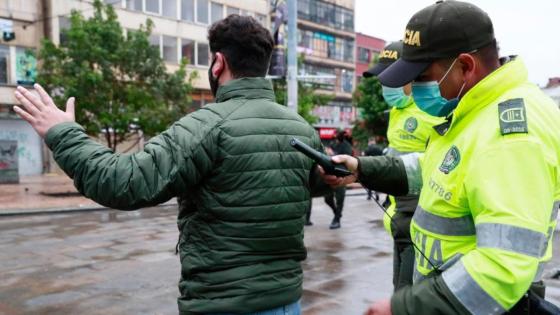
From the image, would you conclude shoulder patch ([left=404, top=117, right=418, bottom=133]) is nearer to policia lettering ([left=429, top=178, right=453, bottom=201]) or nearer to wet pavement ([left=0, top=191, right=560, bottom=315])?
policia lettering ([left=429, top=178, right=453, bottom=201])

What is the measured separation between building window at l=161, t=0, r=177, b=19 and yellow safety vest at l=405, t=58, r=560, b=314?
30.9 meters

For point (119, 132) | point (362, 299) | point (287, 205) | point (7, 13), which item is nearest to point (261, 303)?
point (287, 205)

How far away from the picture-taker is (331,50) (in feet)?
153

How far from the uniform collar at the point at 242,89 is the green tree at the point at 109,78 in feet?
48.0

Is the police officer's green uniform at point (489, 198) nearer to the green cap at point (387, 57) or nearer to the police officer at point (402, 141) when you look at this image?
the police officer at point (402, 141)

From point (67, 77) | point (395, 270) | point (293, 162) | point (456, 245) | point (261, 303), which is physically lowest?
point (395, 270)

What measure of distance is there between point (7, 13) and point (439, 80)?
2723 cm

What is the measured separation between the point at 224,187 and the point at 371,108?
2978 centimetres

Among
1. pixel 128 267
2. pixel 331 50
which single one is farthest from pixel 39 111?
pixel 331 50

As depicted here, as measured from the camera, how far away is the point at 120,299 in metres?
5.38

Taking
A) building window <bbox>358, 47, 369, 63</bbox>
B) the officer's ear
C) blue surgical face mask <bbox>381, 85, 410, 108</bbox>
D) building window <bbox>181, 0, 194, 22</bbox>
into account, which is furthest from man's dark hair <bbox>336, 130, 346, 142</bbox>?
building window <bbox>358, 47, 369, 63</bbox>

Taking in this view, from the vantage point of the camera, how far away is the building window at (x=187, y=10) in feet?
103

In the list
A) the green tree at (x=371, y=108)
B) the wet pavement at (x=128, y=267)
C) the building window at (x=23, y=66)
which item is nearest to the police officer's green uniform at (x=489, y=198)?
the wet pavement at (x=128, y=267)

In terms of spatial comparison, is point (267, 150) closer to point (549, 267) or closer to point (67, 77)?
point (549, 267)
